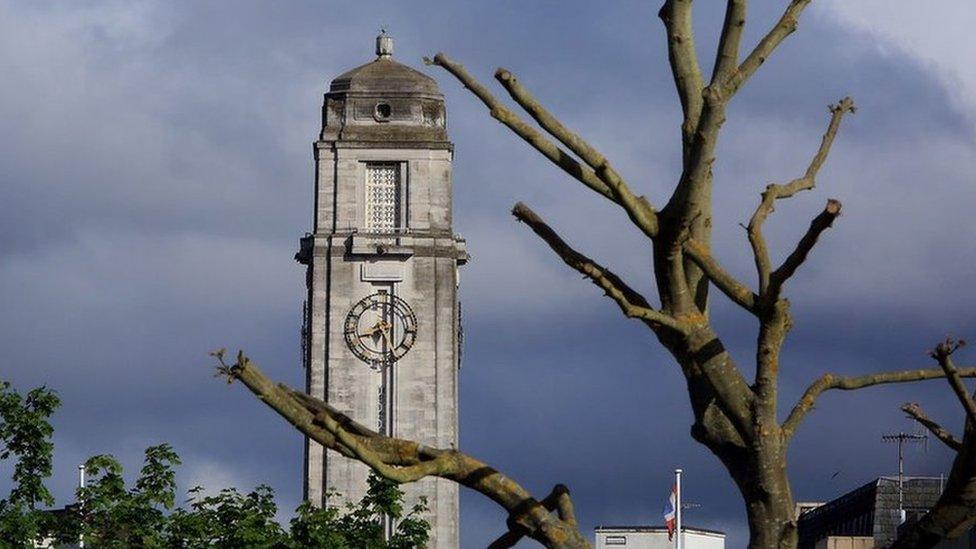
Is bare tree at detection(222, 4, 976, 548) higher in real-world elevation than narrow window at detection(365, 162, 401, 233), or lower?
lower

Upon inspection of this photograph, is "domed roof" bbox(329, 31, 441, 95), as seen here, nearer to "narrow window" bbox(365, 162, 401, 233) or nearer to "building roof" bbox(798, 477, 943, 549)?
"narrow window" bbox(365, 162, 401, 233)

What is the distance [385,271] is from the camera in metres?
128

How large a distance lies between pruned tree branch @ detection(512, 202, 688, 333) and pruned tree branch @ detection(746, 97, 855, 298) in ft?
1.47

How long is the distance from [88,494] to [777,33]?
186ft

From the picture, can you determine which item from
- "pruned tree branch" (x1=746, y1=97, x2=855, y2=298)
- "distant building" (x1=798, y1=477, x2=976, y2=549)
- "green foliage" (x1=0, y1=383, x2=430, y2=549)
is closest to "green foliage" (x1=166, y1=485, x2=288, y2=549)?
"green foliage" (x1=0, y1=383, x2=430, y2=549)

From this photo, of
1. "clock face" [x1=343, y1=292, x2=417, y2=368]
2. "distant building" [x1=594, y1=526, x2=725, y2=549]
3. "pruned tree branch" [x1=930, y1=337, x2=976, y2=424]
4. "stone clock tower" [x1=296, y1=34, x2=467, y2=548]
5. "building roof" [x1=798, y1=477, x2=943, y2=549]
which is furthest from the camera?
"distant building" [x1=594, y1=526, x2=725, y2=549]

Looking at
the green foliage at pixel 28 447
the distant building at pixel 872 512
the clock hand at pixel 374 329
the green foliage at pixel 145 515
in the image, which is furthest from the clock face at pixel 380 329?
the green foliage at pixel 28 447

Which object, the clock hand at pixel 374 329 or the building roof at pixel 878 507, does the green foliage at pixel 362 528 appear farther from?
the clock hand at pixel 374 329

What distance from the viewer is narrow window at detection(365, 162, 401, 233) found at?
13038 cm

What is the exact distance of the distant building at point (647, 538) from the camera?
15750 centimetres

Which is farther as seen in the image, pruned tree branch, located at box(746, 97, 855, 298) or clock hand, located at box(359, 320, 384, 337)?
clock hand, located at box(359, 320, 384, 337)

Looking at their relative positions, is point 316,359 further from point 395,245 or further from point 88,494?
point 88,494

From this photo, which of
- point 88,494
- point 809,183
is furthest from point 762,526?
point 88,494

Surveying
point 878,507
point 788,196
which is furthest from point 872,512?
point 788,196
